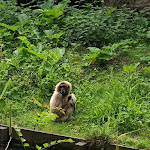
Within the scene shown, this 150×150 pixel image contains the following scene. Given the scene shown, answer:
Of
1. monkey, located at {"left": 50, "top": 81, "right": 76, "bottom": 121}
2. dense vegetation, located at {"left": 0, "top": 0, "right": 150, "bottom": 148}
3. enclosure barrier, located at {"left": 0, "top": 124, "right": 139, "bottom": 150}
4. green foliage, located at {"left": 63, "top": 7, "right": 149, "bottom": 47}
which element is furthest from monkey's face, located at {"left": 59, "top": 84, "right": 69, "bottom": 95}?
green foliage, located at {"left": 63, "top": 7, "right": 149, "bottom": 47}

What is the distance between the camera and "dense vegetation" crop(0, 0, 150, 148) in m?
7.50

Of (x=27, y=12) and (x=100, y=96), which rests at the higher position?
(x=27, y=12)

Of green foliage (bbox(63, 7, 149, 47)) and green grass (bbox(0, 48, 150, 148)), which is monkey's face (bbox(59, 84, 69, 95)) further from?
green foliage (bbox(63, 7, 149, 47))

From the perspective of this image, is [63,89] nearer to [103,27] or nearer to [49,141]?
[49,141]

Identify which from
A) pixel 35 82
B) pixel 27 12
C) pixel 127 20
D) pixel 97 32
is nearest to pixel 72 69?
pixel 35 82

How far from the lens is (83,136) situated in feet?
23.3

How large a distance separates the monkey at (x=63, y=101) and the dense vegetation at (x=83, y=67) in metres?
0.19

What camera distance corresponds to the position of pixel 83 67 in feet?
32.3

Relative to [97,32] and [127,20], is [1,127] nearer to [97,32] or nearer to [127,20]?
[97,32]

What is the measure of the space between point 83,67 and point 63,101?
2.33 metres

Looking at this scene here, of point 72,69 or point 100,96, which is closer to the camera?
point 100,96

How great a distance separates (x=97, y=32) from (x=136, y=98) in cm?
302

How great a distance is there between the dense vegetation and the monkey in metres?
0.19

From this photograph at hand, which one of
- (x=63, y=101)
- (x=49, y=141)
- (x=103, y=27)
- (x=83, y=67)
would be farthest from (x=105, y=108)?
(x=103, y=27)
